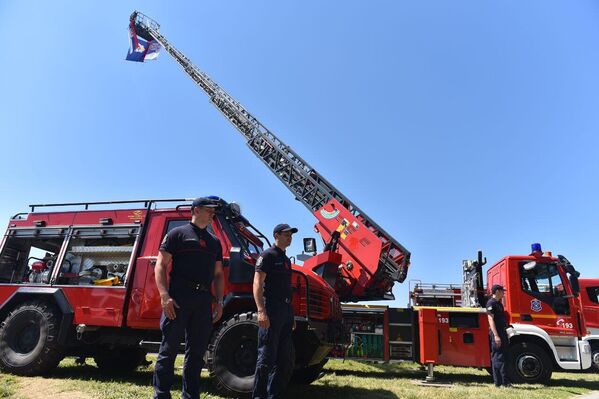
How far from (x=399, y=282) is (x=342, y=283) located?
1417 mm

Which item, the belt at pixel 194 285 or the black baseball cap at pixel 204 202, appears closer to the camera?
the belt at pixel 194 285

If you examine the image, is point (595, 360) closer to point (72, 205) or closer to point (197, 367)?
point (197, 367)

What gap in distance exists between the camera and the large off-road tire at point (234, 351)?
4934 millimetres

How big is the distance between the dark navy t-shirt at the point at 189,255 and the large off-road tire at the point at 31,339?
11.1 feet

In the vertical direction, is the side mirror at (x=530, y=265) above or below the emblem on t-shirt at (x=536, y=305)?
above

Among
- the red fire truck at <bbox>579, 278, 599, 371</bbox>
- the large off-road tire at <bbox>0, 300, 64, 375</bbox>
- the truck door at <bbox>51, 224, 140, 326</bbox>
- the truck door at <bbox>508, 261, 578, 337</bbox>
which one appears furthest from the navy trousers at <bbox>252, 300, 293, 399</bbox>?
the red fire truck at <bbox>579, 278, 599, 371</bbox>

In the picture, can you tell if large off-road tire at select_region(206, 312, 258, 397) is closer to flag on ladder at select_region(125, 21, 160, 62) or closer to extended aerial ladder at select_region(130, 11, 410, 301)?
extended aerial ladder at select_region(130, 11, 410, 301)

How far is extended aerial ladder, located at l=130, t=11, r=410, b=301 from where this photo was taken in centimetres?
977

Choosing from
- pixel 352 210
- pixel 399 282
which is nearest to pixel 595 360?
pixel 399 282

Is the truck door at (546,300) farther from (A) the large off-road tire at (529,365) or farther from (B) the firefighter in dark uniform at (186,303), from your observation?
(B) the firefighter in dark uniform at (186,303)

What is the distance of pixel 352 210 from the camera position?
1095 centimetres

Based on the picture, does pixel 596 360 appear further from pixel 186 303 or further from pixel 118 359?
pixel 118 359

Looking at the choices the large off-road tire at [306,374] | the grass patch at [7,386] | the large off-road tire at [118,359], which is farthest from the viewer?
the large off-road tire at [118,359]

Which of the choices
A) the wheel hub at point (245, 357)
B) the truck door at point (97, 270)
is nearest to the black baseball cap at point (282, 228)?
the wheel hub at point (245, 357)
